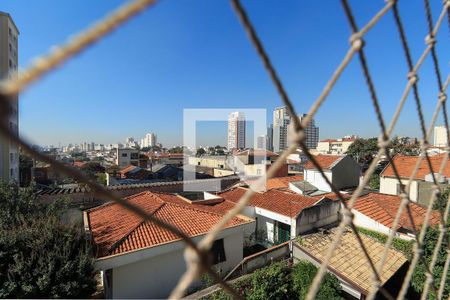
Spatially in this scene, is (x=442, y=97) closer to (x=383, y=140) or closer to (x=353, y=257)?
(x=383, y=140)

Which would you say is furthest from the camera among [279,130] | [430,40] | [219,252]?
[279,130]

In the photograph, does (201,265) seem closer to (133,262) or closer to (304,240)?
(133,262)

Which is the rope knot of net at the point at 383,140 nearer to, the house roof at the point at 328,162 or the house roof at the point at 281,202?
the house roof at the point at 281,202

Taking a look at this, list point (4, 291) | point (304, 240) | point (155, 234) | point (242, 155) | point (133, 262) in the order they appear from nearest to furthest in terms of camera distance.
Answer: point (4, 291) → point (133, 262) → point (155, 234) → point (304, 240) → point (242, 155)

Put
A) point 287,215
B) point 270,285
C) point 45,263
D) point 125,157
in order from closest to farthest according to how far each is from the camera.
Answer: point 45,263 → point 270,285 → point 287,215 → point 125,157

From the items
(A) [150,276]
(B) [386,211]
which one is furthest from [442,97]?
(B) [386,211]

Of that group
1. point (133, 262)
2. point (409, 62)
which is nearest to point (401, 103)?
point (409, 62)

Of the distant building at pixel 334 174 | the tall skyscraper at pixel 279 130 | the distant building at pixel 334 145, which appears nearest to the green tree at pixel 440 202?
the distant building at pixel 334 174
